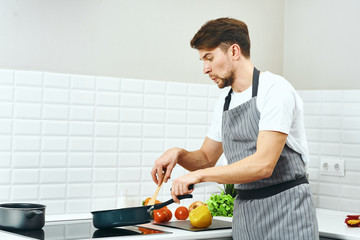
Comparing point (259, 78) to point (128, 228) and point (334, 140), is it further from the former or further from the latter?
point (334, 140)

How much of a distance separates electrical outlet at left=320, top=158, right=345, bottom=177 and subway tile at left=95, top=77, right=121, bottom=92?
1262 mm

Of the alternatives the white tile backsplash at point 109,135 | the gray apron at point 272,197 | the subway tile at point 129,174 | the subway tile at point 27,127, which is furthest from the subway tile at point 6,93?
the gray apron at point 272,197

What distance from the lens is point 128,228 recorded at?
228 cm

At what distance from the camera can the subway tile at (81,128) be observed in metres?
2.60

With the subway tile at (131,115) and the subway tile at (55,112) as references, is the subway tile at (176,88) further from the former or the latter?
the subway tile at (55,112)

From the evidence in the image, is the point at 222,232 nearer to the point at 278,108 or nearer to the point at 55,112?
the point at 278,108

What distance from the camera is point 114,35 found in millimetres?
2742

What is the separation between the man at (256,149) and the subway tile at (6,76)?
841 mm

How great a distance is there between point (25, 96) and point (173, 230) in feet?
3.16

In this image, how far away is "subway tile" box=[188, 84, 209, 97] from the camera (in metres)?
2.96

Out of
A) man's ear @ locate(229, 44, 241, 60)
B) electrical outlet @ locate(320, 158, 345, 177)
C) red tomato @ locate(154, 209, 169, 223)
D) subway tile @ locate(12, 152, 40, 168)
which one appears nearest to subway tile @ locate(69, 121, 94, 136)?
subway tile @ locate(12, 152, 40, 168)

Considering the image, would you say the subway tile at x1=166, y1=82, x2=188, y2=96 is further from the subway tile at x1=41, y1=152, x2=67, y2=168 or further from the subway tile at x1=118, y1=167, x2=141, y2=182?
the subway tile at x1=41, y1=152, x2=67, y2=168

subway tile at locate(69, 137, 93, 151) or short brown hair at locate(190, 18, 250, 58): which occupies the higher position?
short brown hair at locate(190, 18, 250, 58)

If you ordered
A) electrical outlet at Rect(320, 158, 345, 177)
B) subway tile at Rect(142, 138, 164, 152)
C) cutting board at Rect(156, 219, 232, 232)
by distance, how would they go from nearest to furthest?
cutting board at Rect(156, 219, 232, 232), subway tile at Rect(142, 138, 164, 152), electrical outlet at Rect(320, 158, 345, 177)
